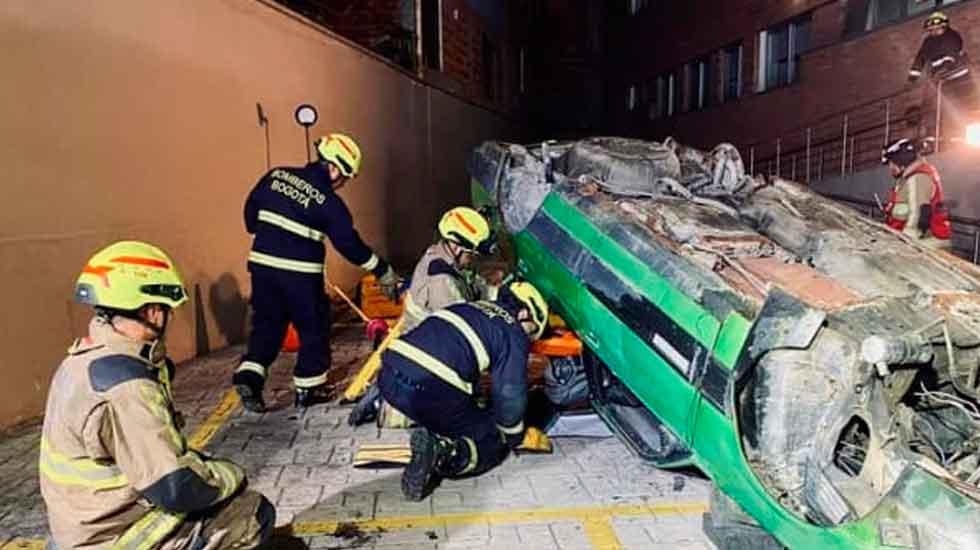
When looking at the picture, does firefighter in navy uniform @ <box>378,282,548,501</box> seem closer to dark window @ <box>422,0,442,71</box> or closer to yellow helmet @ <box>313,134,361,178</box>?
yellow helmet @ <box>313,134,361,178</box>

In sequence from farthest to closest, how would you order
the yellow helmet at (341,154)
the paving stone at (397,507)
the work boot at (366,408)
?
the yellow helmet at (341,154) → the work boot at (366,408) → the paving stone at (397,507)

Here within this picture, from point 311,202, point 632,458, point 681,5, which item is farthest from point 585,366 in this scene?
point 681,5

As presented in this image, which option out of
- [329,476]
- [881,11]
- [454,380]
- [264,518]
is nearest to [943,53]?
[881,11]

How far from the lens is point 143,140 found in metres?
5.81

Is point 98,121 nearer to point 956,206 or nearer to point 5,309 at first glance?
point 5,309

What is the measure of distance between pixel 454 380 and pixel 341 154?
6.65ft

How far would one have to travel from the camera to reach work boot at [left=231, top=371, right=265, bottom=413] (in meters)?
5.00

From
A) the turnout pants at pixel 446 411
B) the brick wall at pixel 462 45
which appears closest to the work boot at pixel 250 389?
the turnout pants at pixel 446 411

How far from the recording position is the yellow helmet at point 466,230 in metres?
4.73

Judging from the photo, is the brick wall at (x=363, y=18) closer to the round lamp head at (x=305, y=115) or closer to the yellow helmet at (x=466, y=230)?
the round lamp head at (x=305, y=115)

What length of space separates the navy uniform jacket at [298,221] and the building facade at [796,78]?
7896mm

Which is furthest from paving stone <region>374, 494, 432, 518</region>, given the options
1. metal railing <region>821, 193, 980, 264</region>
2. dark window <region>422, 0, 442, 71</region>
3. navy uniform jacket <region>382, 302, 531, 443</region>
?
dark window <region>422, 0, 442, 71</region>

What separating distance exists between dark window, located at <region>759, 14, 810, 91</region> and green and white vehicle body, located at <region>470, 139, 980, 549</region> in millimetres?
11215

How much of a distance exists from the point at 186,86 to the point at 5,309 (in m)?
2.52
